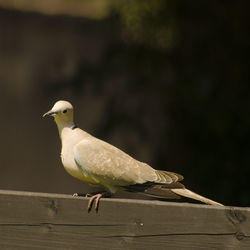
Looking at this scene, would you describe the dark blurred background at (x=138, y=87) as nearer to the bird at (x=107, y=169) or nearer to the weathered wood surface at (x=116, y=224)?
the bird at (x=107, y=169)

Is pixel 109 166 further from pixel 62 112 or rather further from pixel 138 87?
pixel 138 87

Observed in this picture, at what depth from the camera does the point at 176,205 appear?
5.47ft

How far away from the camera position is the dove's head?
202 centimetres

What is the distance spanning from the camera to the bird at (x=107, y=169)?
2031 mm

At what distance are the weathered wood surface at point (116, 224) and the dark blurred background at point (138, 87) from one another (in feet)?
11.1

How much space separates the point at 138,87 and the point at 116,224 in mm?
4000

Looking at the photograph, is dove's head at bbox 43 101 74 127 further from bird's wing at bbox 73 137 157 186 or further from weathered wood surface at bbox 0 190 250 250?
weathered wood surface at bbox 0 190 250 250

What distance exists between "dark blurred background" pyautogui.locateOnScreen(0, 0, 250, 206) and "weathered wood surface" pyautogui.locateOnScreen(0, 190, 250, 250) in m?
3.37

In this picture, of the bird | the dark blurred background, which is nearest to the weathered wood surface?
the bird

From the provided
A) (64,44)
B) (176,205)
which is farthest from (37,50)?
(176,205)

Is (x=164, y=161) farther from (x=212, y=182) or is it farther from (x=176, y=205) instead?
(x=176, y=205)

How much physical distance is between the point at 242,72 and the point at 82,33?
184 centimetres

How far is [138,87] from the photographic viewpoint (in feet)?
18.4

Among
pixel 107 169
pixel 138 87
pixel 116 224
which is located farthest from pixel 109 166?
pixel 138 87
